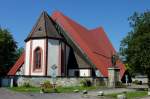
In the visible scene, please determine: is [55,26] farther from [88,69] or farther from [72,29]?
[88,69]

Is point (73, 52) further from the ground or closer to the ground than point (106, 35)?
closer to the ground

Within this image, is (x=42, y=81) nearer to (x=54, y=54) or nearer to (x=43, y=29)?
(x=54, y=54)

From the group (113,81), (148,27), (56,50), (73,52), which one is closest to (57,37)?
(56,50)

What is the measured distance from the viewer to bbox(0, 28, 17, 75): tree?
6362cm

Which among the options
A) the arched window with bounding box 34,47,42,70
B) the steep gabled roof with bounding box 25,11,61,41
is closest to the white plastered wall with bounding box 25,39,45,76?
the arched window with bounding box 34,47,42,70

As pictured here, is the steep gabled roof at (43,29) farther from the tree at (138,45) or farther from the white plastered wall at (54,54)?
the tree at (138,45)

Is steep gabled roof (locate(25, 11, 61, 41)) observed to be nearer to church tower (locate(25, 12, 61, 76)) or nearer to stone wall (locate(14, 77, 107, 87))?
church tower (locate(25, 12, 61, 76))

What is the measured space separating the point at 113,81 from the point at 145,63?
6764 millimetres

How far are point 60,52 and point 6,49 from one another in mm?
21571

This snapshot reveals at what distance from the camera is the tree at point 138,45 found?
123 feet

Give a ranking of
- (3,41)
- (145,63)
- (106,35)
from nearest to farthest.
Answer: (145,63) → (3,41) → (106,35)

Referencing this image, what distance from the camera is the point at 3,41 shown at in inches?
2484

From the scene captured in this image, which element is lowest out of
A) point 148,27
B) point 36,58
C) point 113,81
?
point 113,81

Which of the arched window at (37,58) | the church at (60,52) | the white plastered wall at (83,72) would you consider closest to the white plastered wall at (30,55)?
the church at (60,52)
